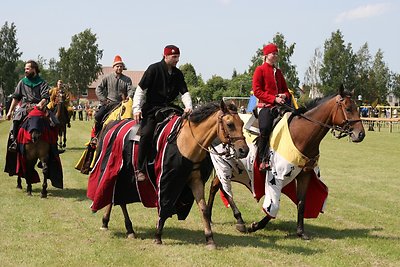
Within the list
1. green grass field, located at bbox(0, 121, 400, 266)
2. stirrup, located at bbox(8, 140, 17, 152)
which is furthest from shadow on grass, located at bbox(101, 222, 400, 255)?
stirrup, located at bbox(8, 140, 17, 152)

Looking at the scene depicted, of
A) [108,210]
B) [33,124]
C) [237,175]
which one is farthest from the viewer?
[33,124]

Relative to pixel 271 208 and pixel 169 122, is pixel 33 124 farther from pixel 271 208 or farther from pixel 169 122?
pixel 271 208

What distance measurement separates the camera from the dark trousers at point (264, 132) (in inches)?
336

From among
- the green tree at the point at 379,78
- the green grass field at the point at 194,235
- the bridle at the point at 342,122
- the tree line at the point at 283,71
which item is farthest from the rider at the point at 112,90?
the green tree at the point at 379,78

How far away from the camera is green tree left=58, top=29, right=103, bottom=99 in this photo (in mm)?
92062

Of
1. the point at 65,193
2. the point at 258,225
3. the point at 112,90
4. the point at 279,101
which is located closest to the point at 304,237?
the point at 258,225

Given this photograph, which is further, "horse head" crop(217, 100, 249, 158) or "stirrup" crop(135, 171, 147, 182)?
"stirrup" crop(135, 171, 147, 182)

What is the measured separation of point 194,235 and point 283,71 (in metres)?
59.6

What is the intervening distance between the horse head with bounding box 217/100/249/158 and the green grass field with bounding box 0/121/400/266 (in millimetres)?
1385

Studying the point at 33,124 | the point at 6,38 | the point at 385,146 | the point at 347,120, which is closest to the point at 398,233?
the point at 347,120

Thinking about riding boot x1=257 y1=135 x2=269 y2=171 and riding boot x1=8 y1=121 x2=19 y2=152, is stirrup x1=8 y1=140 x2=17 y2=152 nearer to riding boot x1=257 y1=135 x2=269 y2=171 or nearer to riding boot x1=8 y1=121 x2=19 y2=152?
riding boot x1=8 y1=121 x2=19 y2=152

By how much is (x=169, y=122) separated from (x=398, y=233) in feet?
13.6

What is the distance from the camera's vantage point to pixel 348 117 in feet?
26.9

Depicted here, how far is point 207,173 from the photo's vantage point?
809 cm
